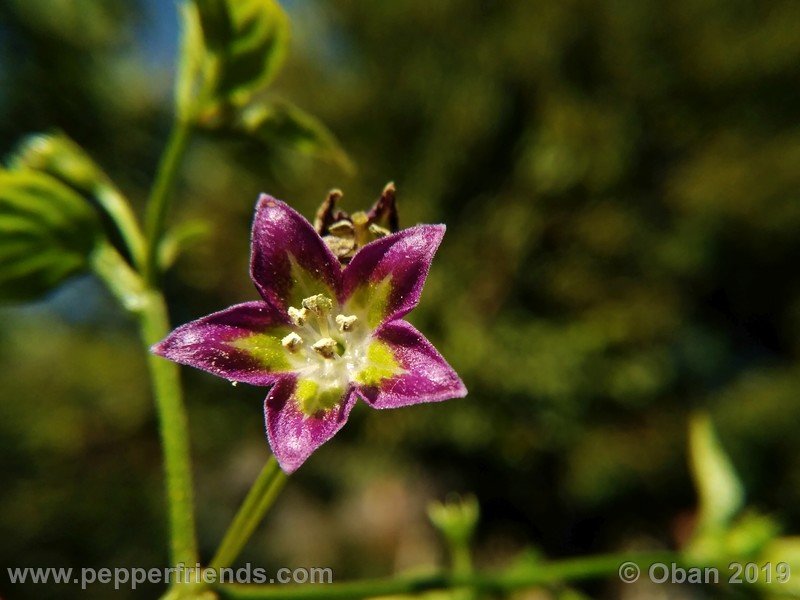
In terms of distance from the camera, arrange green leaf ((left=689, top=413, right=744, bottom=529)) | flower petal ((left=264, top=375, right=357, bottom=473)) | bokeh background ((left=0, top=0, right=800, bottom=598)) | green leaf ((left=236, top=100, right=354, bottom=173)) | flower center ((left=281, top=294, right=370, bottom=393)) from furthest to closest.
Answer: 1. bokeh background ((left=0, top=0, right=800, bottom=598))
2. green leaf ((left=689, top=413, right=744, bottom=529))
3. green leaf ((left=236, top=100, right=354, bottom=173))
4. flower center ((left=281, top=294, right=370, bottom=393))
5. flower petal ((left=264, top=375, right=357, bottom=473))

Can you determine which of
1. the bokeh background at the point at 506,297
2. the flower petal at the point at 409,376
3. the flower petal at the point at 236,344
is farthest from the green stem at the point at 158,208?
the bokeh background at the point at 506,297

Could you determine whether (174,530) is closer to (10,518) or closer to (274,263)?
(274,263)

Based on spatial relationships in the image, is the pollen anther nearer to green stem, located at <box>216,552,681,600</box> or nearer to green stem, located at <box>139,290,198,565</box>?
green stem, located at <box>139,290,198,565</box>

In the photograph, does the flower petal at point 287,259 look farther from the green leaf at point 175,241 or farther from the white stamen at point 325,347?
the green leaf at point 175,241

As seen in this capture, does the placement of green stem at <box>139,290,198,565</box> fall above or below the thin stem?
below

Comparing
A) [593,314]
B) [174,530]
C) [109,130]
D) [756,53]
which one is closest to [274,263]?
[174,530]

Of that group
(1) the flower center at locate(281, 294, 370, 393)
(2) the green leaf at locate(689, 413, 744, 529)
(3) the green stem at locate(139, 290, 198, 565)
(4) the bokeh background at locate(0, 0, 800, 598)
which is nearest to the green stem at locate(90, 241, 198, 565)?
(3) the green stem at locate(139, 290, 198, 565)

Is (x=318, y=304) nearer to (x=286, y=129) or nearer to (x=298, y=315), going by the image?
(x=298, y=315)
